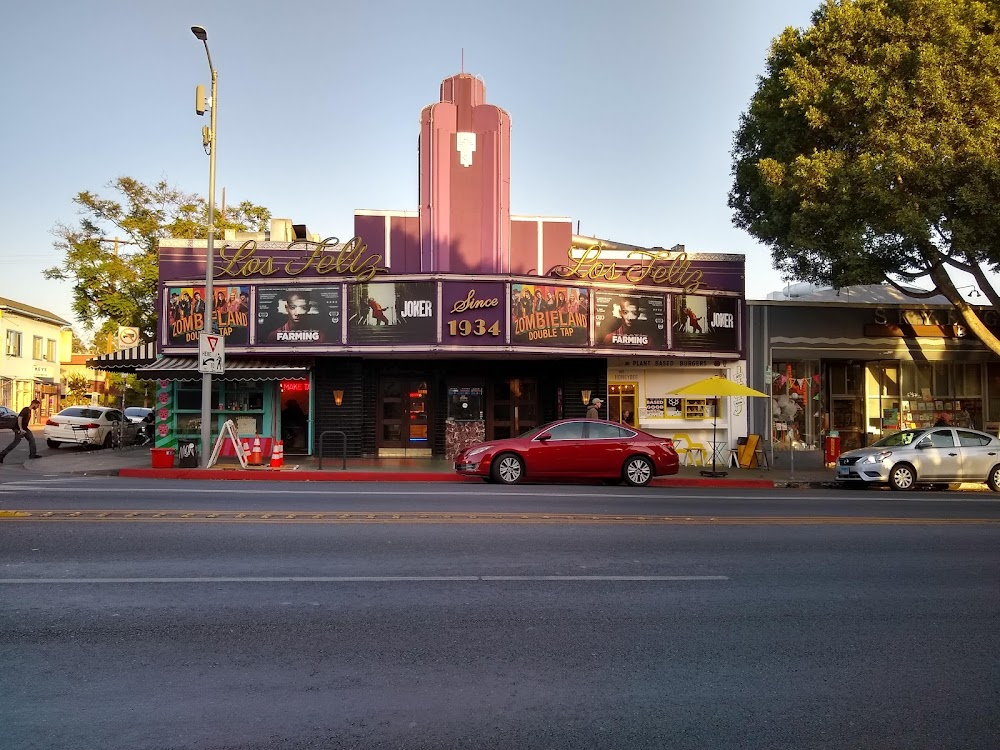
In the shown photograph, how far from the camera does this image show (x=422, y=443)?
22.3 meters

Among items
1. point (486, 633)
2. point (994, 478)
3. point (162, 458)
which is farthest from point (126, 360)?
point (994, 478)

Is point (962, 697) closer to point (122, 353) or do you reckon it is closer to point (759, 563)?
point (759, 563)

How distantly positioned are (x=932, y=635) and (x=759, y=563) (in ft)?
7.73

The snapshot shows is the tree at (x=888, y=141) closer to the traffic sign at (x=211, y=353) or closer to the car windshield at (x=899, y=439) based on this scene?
the car windshield at (x=899, y=439)

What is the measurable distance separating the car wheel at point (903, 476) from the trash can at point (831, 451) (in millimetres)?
5110

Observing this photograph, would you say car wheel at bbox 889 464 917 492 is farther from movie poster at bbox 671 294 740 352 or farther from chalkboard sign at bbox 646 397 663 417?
chalkboard sign at bbox 646 397 663 417

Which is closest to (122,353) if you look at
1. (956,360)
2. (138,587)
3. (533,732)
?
(138,587)

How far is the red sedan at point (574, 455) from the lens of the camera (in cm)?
1603

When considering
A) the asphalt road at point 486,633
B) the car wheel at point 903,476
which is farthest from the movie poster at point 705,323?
the asphalt road at point 486,633

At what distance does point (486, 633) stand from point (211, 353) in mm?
14554

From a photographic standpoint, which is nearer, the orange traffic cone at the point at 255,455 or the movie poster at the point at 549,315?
→ the orange traffic cone at the point at 255,455

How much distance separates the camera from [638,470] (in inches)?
647

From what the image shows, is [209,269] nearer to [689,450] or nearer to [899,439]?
[689,450]

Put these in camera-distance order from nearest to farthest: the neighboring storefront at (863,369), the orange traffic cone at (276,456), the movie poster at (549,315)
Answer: the orange traffic cone at (276,456) < the movie poster at (549,315) < the neighboring storefront at (863,369)
